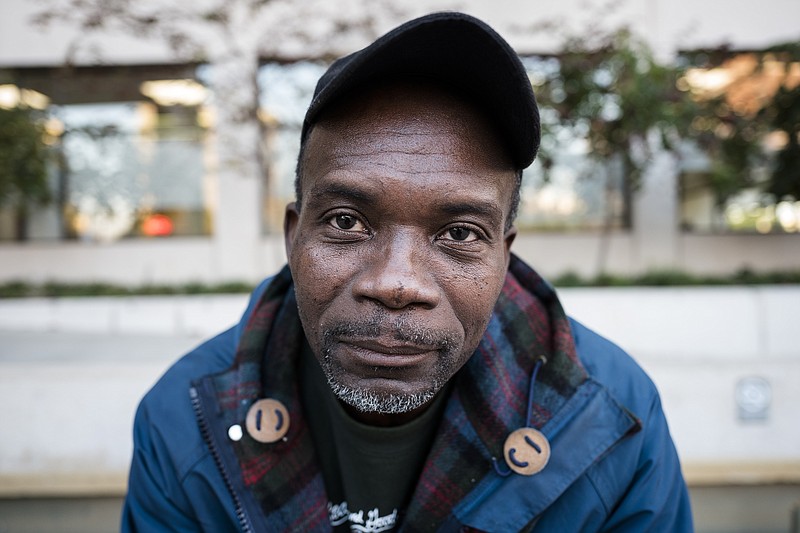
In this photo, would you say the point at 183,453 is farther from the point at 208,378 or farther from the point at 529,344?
the point at 529,344

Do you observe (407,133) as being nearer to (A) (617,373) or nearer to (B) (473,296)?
(B) (473,296)

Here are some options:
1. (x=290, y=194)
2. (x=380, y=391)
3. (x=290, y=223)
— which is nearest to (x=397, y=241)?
(x=380, y=391)

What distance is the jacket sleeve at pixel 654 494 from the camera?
1.58 meters

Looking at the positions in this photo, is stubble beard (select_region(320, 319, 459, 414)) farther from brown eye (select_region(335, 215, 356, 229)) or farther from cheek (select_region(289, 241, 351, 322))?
brown eye (select_region(335, 215, 356, 229))

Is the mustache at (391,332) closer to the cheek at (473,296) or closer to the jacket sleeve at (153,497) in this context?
the cheek at (473,296)

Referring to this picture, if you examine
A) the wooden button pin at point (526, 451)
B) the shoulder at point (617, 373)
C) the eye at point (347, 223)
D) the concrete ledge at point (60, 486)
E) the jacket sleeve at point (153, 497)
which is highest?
the eye at point (347, 223)

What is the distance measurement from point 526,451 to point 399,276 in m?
0.61

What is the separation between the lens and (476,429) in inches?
64.9

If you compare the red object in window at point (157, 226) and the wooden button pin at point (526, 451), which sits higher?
the red object in window at point (157, 226)

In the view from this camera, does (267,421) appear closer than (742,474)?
Yes

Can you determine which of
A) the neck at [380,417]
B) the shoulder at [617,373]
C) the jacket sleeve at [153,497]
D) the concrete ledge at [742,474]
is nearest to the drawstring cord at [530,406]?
the shoulder at [617,373]

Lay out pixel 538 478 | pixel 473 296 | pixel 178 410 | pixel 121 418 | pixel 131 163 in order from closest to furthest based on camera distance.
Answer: pixel 473 296
pixel 538 478
pixel 178 410
pixel 121 418
pixel 131 163

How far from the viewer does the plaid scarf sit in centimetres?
159

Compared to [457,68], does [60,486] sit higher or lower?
lower
